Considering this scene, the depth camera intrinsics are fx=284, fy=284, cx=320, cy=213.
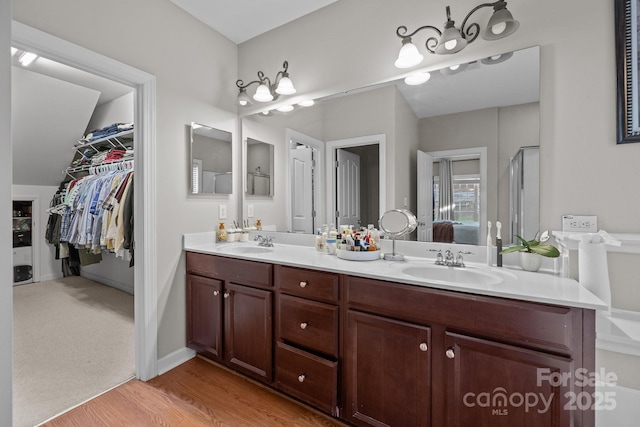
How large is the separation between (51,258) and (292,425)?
476cm

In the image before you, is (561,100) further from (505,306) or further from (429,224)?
(505,306)

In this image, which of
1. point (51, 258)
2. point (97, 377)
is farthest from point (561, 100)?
point (51, 258)

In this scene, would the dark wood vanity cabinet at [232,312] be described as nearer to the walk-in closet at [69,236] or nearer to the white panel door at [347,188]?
the walk-in closet at [69,236]

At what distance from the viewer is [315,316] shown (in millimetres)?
1558

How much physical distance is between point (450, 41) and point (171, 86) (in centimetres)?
190

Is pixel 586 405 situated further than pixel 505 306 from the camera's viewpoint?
No

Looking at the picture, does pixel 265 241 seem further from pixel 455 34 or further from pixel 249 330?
pixel 455 34

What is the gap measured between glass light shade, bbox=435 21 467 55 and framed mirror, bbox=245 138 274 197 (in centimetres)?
149

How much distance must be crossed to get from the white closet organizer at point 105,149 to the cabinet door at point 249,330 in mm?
2166

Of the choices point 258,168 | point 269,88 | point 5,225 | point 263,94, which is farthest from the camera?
point 258,168

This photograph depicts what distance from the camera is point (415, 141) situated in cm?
184

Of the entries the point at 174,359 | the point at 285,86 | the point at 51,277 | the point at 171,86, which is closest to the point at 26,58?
the point at 171,86

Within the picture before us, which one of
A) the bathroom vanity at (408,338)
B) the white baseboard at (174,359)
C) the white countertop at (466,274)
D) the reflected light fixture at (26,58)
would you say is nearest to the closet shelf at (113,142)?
the reflected light fixture at (26,58)

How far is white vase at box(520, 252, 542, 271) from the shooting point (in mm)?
1410
